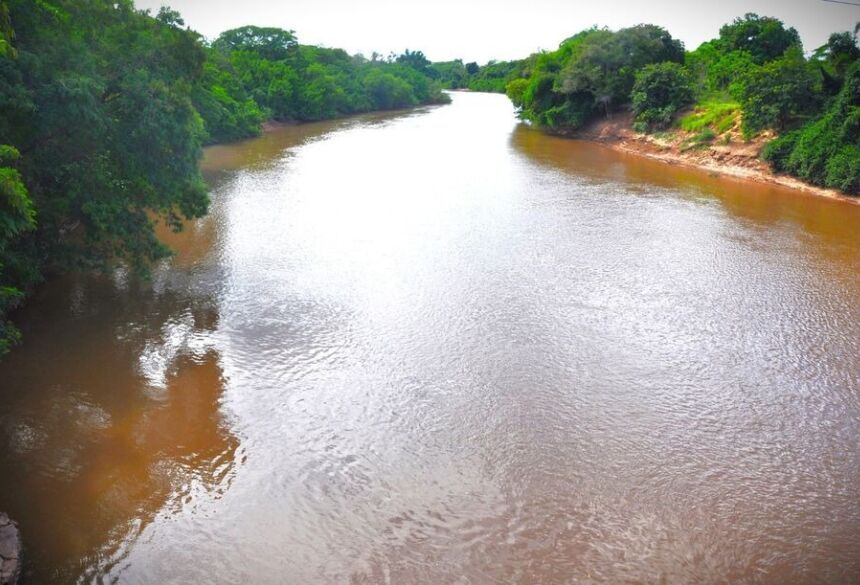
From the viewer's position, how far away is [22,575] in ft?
20.8

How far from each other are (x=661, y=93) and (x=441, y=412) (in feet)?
105

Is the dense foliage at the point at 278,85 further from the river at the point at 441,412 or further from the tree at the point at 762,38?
the tree at the point at 762,38

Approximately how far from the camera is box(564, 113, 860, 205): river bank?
25922 mm

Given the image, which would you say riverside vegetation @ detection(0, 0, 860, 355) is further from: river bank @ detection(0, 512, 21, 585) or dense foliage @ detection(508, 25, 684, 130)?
river bank @ detection(0, 512, 21, 585)

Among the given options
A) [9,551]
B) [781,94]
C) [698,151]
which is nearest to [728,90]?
[698,151]

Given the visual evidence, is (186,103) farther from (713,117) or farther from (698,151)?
(713,117)

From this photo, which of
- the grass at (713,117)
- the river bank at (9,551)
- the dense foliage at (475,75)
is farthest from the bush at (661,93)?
the dense foliage at (475,75)

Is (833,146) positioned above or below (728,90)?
below

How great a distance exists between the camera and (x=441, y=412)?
31.1 feet

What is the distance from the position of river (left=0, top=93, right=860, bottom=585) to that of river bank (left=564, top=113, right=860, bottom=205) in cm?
857

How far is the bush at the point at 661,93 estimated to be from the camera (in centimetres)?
3450

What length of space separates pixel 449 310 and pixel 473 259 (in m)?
3.53

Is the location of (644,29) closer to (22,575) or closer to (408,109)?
(408,109)

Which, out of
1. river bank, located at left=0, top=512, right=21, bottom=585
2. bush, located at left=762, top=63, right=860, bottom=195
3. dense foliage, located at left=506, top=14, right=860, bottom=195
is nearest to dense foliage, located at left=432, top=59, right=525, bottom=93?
dense foliage, located at left=506, top=14, right=860, bottom=195
